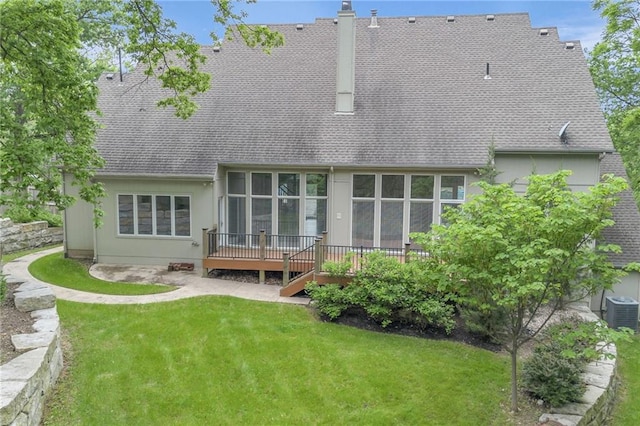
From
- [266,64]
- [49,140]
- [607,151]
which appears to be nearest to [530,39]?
[607,151]

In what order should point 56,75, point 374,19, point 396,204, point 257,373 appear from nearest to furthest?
point 257,373
point 56,75
point 396,204
point 374,19

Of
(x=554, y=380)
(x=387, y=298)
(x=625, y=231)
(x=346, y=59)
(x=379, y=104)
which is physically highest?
(x=346, y=59)

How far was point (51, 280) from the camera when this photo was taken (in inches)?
461

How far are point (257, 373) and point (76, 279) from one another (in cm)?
740

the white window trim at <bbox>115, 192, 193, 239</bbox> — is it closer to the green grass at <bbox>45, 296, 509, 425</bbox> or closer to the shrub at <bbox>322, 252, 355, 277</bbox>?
the green grass at <bbox>45, 296, 509, 425</bbox>

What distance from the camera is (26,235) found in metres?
15.9

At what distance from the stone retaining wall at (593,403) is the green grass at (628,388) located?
0.51 feet

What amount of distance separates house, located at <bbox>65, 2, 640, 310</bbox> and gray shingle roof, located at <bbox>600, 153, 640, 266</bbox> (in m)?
1.81

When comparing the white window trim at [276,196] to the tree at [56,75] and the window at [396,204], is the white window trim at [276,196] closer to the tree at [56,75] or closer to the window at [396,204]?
the window at [396,204]

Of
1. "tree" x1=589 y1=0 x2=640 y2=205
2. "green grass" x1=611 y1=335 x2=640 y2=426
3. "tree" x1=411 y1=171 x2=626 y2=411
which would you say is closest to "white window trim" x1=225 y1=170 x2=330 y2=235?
"tree" x1=411 y1=171 x2=626 y2=411

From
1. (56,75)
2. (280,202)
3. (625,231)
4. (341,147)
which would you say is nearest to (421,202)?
(341,147)

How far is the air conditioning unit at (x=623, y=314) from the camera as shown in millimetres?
10734

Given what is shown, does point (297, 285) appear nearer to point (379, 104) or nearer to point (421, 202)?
point (421, 202)

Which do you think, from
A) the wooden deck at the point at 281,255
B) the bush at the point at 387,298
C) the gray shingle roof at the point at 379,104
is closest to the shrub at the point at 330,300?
the bush at the point at 387,298
